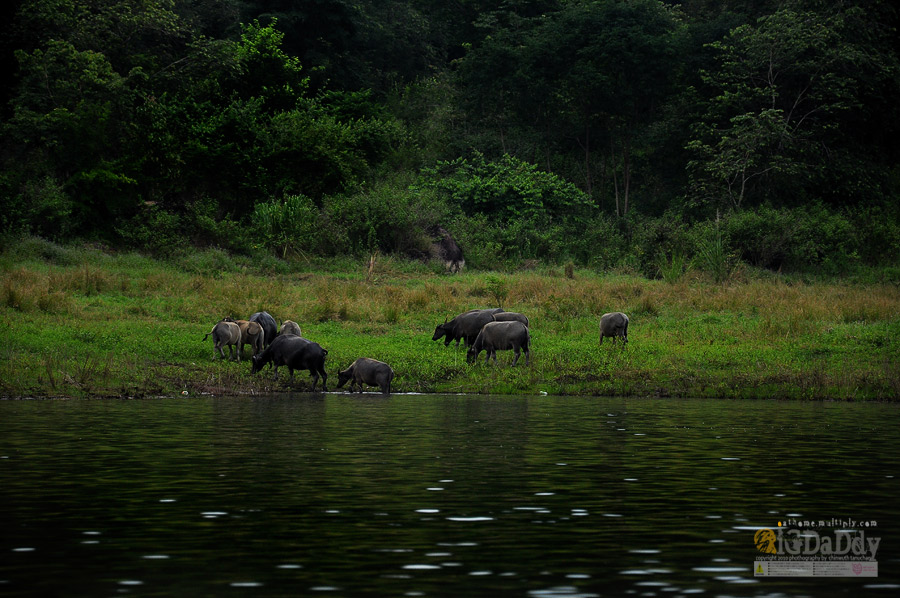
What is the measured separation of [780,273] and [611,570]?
39.5 meters

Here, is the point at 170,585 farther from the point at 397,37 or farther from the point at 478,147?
the point at 397,37

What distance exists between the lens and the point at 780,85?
168 ft

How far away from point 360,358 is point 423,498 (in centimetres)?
1089

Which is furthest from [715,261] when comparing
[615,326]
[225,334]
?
[225,334]

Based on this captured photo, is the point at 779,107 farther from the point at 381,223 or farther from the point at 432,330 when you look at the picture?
the point at 432,330

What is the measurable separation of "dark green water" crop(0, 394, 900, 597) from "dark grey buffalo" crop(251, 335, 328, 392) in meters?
3.17

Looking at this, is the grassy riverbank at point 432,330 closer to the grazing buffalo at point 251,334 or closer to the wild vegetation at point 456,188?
the wild vegetation at point 456,188

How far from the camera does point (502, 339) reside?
23.0 meters

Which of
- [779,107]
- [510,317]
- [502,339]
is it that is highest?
[779,107]

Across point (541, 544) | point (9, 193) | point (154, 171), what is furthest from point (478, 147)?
point (541, 544)

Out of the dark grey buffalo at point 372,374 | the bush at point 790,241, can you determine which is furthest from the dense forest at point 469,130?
the dark grey buffalo at point 372,374

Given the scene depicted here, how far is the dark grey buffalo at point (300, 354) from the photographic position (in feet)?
67.6

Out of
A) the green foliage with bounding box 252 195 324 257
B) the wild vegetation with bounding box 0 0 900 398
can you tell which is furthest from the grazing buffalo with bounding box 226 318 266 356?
the green foliage with bounding box 252 195 324 257

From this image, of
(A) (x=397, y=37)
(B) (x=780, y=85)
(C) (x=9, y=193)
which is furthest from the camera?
(A) (x=397, y=37)
